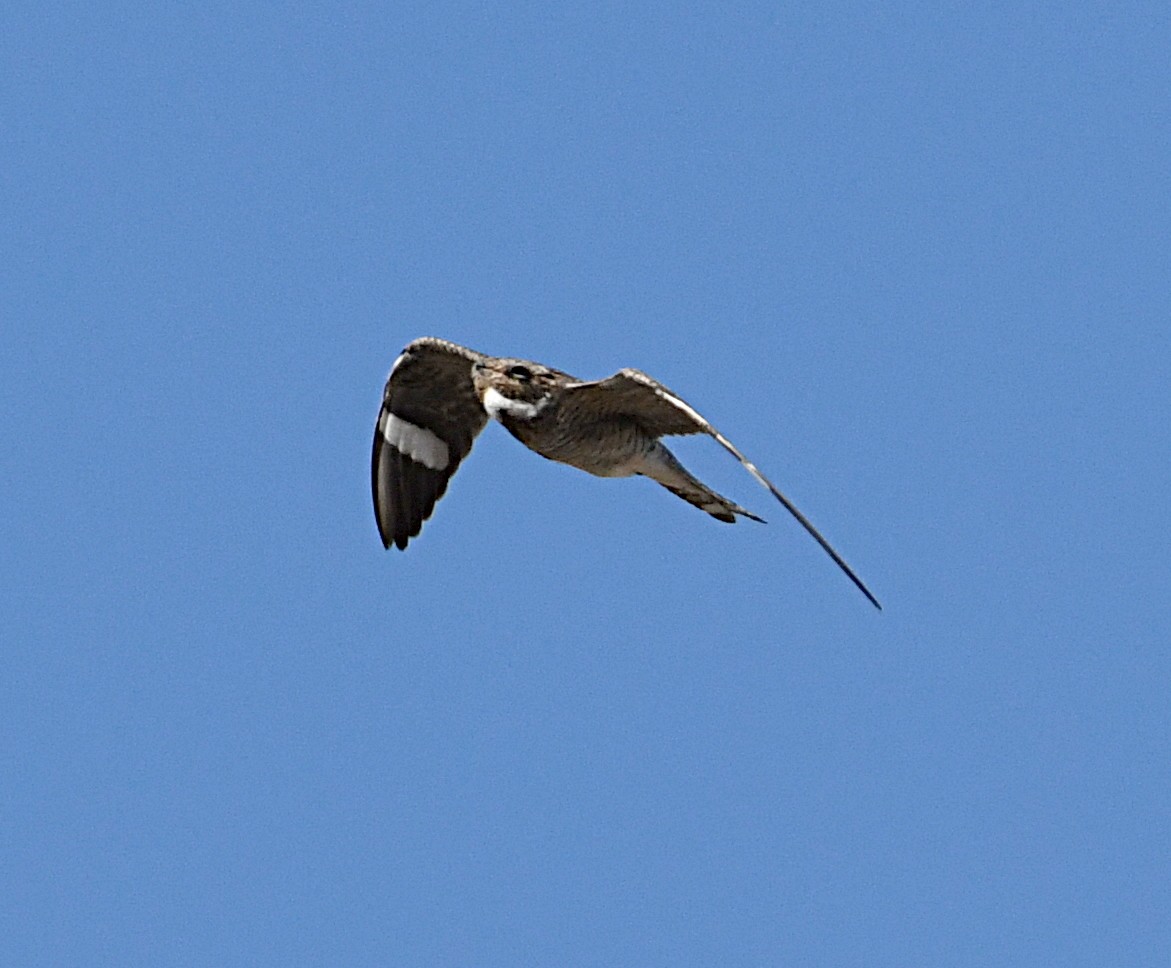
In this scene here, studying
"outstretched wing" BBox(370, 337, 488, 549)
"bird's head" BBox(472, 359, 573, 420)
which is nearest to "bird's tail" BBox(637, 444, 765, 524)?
"bird's head" BBox(472, 359, 573, 420)

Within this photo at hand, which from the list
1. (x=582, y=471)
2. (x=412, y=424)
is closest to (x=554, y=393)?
(x=582, y=471)

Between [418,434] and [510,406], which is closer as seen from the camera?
[510,406]

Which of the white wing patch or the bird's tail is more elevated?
the white wing patch

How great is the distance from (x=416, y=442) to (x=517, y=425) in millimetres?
2840

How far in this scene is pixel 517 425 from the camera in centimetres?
1360

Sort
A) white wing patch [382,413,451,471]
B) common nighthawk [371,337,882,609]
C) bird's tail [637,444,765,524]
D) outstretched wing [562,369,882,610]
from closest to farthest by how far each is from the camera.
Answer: outstretched wing [562,369,882,610] < common nighthawk [371,337,882,609] < bird's tail [637,444,765,524] < white wing patch [382,413,451,471]

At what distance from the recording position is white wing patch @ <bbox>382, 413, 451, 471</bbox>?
1612cm

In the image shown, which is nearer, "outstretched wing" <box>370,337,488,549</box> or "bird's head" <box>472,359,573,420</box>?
"bird's head" <box>472,359,573,420</box>

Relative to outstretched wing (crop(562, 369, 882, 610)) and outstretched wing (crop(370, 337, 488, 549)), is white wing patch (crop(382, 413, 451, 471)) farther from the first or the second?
outstretched wing (crop(562, 369, 882, 610))

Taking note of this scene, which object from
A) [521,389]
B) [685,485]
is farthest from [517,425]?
[685,485]

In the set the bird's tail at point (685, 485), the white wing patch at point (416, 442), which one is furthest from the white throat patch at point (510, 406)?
the white wing patch at point (416, 442)

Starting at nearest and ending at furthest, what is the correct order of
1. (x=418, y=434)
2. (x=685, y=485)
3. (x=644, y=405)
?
(x=644, y=405) < (x=685, y=485) < (x=418, y=434)

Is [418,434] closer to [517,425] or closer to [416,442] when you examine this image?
[416,442]

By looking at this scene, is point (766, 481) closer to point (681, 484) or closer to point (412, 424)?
point (681, 484)
